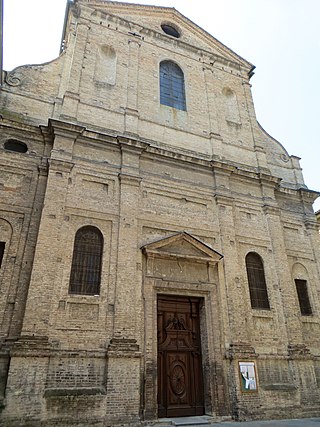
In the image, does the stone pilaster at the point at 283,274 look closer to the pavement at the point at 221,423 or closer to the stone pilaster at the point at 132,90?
the pavement at the point at 221,423

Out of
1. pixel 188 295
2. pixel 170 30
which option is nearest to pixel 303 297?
pixel 188 295

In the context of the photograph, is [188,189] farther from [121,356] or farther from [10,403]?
[10,403]

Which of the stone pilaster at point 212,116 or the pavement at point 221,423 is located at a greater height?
the stone pilaster at point 212,116

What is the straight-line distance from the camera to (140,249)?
9625 millimetres

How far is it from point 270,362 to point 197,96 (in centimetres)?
1037

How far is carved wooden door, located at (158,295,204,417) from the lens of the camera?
8.69m

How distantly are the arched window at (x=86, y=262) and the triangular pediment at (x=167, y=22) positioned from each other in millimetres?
9372

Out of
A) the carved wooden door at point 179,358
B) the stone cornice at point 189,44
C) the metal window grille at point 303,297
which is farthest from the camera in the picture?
the stone cornice at point 189,44

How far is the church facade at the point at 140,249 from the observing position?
7.82 meters

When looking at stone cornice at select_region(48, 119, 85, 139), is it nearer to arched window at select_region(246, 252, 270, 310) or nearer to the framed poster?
arched window at select_region(246, 252, 270, 310)

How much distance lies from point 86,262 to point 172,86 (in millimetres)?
8472

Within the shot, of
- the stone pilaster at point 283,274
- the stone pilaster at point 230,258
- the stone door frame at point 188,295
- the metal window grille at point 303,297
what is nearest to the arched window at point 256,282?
the stone pilaster at point 283,274

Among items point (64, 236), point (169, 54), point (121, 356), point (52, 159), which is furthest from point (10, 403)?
point (169, 54)

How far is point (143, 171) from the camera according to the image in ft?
36.1
